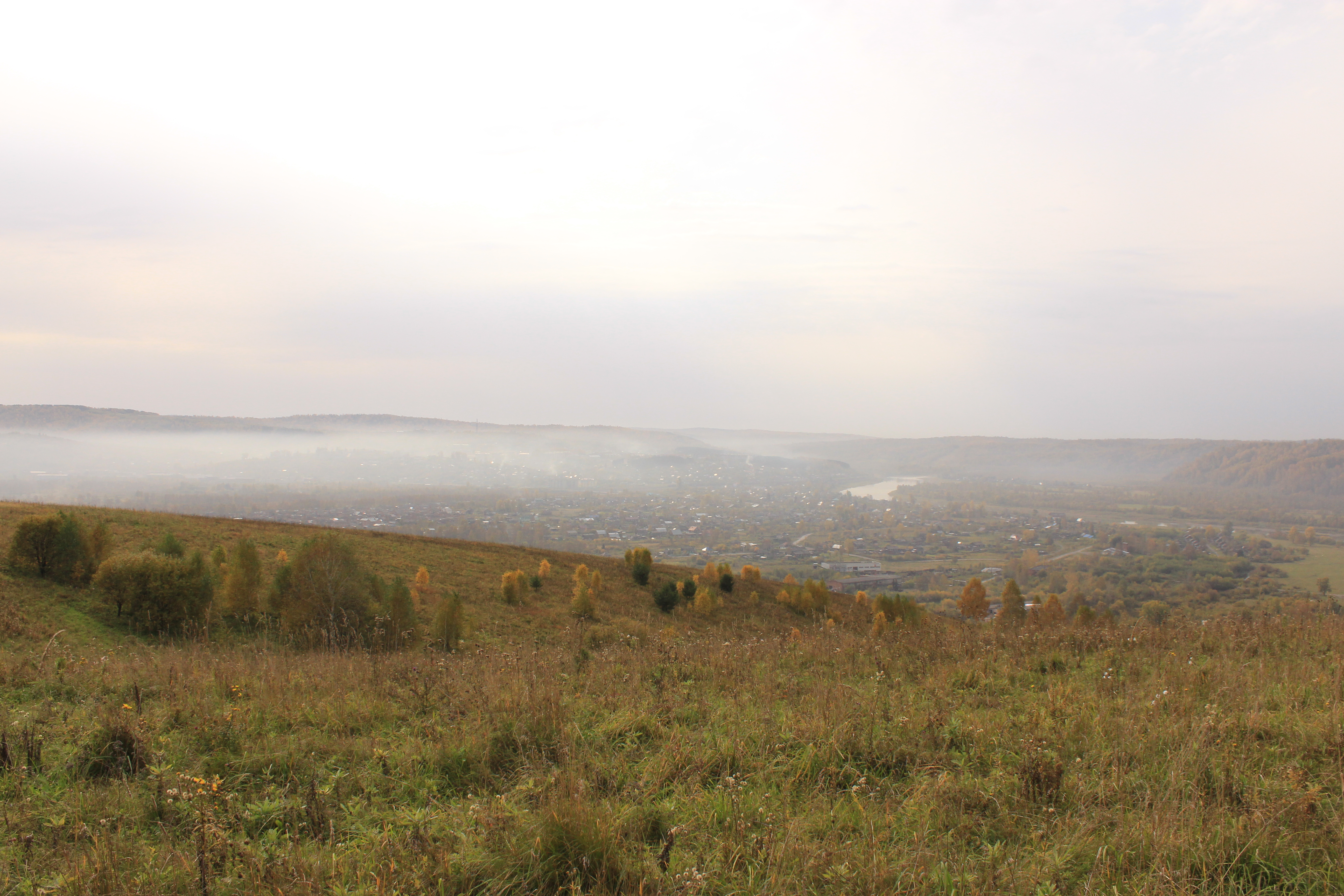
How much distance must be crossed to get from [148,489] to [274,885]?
819 ft

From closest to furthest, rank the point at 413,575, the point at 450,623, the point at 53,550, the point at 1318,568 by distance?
the point at 53,550 < the point at 450,623 < the point at 413,575 < the point at 1318,568

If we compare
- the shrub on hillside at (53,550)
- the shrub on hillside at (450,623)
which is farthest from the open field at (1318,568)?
the shrub on hillside at (53,550)

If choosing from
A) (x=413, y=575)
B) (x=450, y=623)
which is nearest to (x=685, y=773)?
(x=450, y=623)

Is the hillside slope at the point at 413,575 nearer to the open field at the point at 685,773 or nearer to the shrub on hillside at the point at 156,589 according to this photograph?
the shrub on hillside at the point at 156,589

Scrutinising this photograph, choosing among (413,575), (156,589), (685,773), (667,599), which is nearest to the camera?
(685,773)

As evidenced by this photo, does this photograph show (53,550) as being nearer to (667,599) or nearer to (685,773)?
(685,773)

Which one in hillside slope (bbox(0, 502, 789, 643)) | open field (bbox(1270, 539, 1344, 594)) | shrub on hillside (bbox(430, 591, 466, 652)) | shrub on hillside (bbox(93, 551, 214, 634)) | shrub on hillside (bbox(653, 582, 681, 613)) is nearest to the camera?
hillside slope (bbox(0, 502, 789, 643))

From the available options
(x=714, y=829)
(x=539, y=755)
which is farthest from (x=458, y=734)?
(x=714, y=829)

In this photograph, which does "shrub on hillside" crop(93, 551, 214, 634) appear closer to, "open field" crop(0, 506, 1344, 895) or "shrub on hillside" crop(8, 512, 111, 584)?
"shrub on hillside" crop(8, 512, 111, 584)

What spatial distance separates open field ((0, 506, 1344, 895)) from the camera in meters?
2.93

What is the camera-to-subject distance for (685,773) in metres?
4.01

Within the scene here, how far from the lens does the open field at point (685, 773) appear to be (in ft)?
9.61

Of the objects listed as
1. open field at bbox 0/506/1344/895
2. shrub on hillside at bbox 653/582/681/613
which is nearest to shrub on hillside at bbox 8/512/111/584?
open field at bbox 0/506/1344/895

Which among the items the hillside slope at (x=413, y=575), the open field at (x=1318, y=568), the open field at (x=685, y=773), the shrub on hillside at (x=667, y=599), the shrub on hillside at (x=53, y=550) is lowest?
the open field at (x=1318, y=568)
